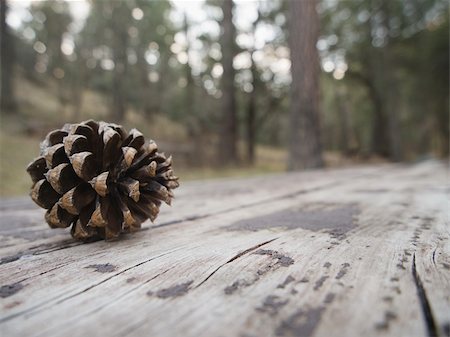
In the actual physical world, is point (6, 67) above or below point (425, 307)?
above

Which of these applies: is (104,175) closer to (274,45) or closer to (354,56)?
(274,45)

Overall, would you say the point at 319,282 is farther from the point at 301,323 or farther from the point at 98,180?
the point at 98,180

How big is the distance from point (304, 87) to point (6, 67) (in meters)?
10.7

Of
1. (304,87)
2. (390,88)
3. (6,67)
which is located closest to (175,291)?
(304,87)

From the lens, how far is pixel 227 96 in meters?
10.2

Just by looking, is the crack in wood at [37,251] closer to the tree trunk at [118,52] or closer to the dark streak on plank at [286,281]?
the dark streak on plank at [286,281]

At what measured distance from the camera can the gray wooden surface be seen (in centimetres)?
44

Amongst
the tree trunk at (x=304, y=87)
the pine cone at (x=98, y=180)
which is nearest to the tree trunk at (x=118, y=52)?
the tree trunk at (x=304, y=87)

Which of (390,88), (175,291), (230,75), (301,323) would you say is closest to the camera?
(301,323)

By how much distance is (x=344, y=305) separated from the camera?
48 centimetres

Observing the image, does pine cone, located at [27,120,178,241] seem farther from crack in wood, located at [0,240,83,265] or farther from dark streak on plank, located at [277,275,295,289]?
dark streak on plank, located at [277,275,295,289]

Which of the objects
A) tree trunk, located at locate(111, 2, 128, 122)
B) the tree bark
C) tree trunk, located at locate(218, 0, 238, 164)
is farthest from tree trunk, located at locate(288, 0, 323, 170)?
tree trunk, located at locate(111, 2, 128, 122)

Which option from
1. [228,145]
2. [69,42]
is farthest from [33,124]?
[69,42]

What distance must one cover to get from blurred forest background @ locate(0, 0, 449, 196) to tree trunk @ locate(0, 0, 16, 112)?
4 cm
